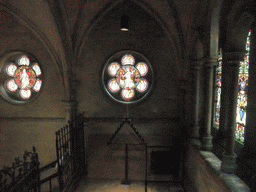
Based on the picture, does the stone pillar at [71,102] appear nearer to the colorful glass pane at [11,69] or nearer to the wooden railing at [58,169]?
the wooden railing at [58,169]

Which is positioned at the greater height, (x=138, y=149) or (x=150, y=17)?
(x=150, y=17)

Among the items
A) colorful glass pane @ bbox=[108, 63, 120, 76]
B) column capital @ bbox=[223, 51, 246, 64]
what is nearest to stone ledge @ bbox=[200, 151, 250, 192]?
column capital @ bbox=[223, 51, 246, 64]

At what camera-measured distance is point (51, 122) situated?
6.60m

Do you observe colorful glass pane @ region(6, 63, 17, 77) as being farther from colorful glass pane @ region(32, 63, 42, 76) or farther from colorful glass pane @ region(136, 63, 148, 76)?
colorful glass pane @ region(136, 63, 148, 76)

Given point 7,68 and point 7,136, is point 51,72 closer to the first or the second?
point 7,68

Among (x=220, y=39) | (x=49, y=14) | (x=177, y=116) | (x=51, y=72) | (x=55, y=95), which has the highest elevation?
(x=49, y=14)

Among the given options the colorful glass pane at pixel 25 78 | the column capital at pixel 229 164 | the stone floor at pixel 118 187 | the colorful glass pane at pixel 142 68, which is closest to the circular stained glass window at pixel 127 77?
the colorful glass pane at pixel 142 68

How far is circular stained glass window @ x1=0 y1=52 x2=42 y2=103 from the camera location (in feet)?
22.1

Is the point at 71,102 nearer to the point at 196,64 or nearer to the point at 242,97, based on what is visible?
the point at 196,64

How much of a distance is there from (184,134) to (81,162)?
3.19 m

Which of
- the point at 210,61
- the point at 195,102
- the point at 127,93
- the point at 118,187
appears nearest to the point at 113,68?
the point at 127,93

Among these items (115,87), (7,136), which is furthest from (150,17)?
(7,136)

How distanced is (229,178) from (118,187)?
3037 millimetres

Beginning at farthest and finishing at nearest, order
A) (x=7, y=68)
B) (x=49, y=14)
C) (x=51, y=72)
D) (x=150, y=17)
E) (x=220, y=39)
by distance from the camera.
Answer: (x=7, y=68) → (x=51, y=72) → (x=150, y=17) → (x=49, y=14) → (x=220, y=39)
